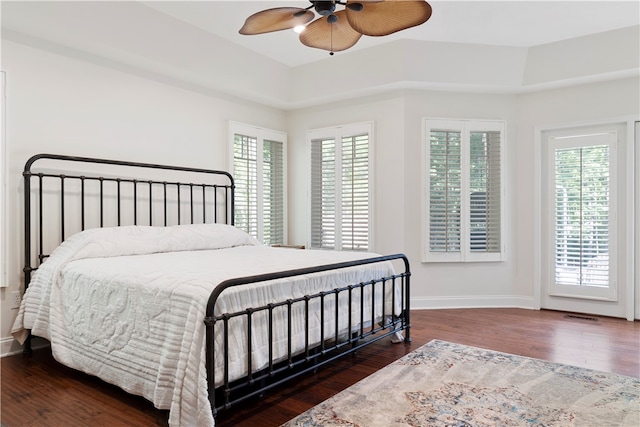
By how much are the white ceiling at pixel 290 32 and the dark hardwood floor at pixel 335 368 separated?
2389 mm

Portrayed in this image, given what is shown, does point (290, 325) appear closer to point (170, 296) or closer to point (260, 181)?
point (170, 296)

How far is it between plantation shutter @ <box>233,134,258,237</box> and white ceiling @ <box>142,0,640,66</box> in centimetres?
106

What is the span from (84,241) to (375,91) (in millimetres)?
3263

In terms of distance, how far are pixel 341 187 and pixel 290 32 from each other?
1811 millimetres

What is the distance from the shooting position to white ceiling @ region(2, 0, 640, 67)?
309 cm

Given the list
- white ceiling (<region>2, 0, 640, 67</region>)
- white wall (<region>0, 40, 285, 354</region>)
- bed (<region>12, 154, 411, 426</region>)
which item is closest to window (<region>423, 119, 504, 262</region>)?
white ceiling (<region>2, 0, 640, 67</region>)

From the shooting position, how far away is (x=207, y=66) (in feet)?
13.4

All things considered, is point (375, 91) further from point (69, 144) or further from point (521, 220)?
point (69, 144)

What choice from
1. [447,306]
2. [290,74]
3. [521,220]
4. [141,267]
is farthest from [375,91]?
[141,267]

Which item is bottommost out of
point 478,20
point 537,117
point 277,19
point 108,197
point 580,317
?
point 580,317

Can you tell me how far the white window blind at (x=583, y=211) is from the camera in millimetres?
4254

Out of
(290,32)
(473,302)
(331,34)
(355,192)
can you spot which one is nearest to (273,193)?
(355,192)

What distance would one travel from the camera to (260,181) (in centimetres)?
505

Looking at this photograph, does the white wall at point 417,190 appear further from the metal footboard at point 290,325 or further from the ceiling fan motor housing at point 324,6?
the ceiling fan motor housing at point 324,6
